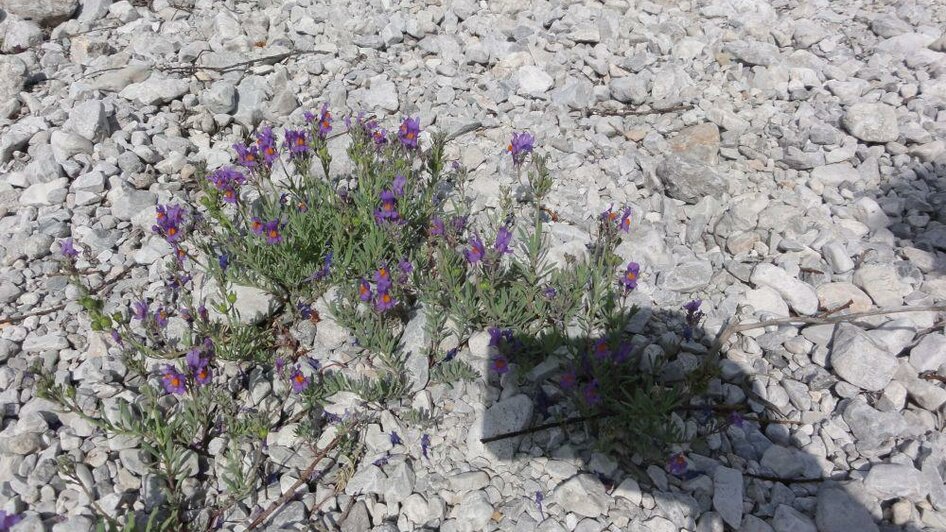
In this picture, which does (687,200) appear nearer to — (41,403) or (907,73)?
(907,73)

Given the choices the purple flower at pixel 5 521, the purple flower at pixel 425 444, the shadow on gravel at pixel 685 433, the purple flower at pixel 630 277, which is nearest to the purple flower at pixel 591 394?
the shadow on gravel at pixel 685 433

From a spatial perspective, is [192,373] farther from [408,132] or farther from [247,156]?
[408,132]

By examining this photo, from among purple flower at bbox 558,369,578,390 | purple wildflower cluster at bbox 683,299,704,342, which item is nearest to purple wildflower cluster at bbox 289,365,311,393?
purple flower at bbox 558,369,578,390

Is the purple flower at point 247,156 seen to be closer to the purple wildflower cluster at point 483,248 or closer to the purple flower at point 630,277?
the purple wildflower cluster at point 483,248

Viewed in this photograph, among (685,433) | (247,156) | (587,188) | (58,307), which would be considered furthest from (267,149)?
(685,433)

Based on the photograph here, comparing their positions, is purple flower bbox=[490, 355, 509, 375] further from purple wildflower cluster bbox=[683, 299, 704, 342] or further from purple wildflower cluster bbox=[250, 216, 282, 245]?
purple wildflower cluster bbox=[250, 216, 282, 245]

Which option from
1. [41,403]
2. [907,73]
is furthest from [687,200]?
[41,403]

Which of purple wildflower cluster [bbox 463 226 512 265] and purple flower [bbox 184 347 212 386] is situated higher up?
purple wildflower cluster [bbox 463 226 512 265]
